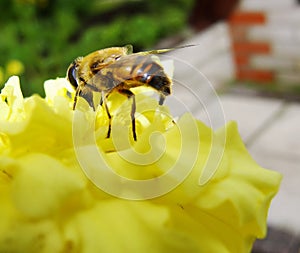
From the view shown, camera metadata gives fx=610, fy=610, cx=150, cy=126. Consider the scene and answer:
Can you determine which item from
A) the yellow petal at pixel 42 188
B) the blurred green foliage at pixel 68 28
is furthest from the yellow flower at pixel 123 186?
the blurred green foliage at pixel 68 28

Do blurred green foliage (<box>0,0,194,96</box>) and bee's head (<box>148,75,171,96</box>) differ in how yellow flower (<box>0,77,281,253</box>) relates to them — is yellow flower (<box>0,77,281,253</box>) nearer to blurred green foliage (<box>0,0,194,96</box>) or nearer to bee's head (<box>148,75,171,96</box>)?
bee's head (<box>148,75,171,96</box>)

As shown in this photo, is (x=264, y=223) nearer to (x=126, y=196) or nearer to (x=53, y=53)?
(x=126, y=196)

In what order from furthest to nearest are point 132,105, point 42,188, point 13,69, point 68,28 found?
1. point 68,28
2. point 13,69
3. point 132,105
4. point 42,188

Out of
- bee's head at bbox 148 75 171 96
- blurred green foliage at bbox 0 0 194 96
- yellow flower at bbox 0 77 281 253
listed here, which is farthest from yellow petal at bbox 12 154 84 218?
blurred green foliage at bbox 0 0 194 96

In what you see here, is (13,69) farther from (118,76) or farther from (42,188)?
(42,188)

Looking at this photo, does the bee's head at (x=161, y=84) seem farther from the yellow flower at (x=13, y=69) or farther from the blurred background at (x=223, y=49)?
the yellow flower at (x=13, y=69)

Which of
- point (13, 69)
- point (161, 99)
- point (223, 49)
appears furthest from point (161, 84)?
point (223, 49)
